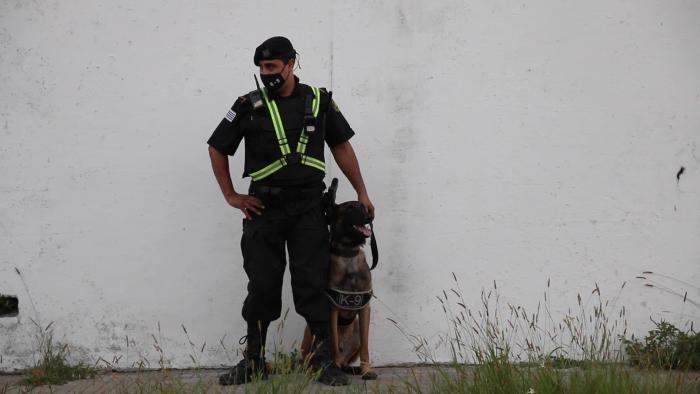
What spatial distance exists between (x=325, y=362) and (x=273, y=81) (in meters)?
1.77

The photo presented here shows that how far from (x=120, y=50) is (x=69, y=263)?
5.05 ft

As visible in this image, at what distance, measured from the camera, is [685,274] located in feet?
17.3

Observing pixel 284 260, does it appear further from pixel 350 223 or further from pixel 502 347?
pixel 502 347

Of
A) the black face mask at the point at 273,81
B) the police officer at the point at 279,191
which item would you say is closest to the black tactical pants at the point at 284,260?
the police officer at the point at 279,191

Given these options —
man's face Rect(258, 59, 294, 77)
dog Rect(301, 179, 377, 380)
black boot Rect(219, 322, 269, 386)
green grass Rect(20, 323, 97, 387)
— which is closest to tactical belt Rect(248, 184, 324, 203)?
dog Rect(301, 179, 377, 380)

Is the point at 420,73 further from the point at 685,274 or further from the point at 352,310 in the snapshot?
the point at 685,274

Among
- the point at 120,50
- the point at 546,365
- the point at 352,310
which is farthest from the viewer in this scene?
the point at 120,50

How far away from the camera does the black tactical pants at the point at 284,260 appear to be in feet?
15.1

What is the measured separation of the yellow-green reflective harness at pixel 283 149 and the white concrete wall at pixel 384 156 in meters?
0.63

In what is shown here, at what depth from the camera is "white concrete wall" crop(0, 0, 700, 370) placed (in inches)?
204

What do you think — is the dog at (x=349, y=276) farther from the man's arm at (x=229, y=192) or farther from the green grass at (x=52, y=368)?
the green grass at (x=52, y=368)

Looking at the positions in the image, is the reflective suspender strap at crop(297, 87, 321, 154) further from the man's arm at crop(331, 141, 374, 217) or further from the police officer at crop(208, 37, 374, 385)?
the man's arm at crop(331, 141, 374, 217)

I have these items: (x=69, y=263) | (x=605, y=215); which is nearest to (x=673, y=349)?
(x=605, y=215)

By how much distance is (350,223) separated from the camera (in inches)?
180
